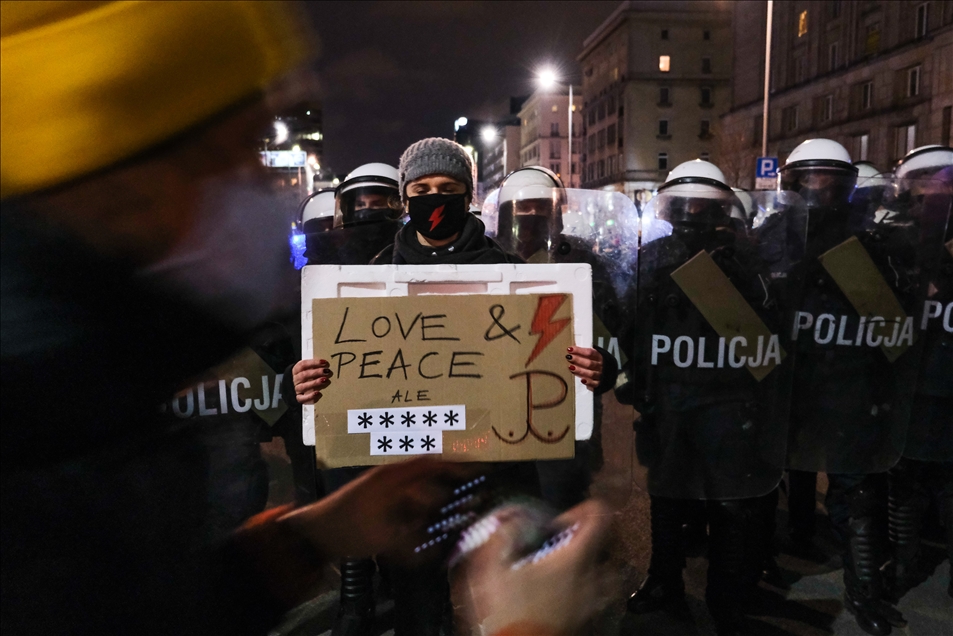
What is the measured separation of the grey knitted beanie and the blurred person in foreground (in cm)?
138

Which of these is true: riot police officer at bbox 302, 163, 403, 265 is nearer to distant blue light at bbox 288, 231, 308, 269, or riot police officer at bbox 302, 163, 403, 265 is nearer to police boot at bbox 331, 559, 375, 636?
distant blue light at bbox 288, 231, 308, 269

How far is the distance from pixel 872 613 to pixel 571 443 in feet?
8.05

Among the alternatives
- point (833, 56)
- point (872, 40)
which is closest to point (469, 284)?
point (872, 40)

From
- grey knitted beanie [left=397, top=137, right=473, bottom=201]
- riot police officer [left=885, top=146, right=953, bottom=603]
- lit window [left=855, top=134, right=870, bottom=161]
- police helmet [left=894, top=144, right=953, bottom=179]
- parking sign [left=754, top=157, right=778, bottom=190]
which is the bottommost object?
riot police officer [left=885, top=146, right=953, bottom=603]

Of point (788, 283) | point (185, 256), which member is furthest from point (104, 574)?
point (788, 283)

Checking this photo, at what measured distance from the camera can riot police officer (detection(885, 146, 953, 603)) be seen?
351 cm

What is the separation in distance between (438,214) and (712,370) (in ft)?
5.24

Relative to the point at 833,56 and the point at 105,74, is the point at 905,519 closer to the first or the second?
the point at 105,74

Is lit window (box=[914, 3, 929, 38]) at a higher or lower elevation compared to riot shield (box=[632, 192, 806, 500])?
higher

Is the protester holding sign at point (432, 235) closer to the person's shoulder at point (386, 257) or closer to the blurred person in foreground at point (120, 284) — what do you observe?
the person's shoulder at point (386, 257)

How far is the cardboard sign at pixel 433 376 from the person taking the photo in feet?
6.46

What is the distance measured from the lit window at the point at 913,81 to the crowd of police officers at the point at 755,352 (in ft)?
101

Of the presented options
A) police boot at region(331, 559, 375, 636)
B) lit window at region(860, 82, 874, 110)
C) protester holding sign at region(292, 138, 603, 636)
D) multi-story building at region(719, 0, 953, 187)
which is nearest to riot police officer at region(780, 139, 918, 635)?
protester holding sign at region(292, 138, 603, 636)

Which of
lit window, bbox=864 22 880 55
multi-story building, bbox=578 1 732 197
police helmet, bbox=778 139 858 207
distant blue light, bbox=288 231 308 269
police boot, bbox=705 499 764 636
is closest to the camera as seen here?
police boot, bbox=705 499 764 636
